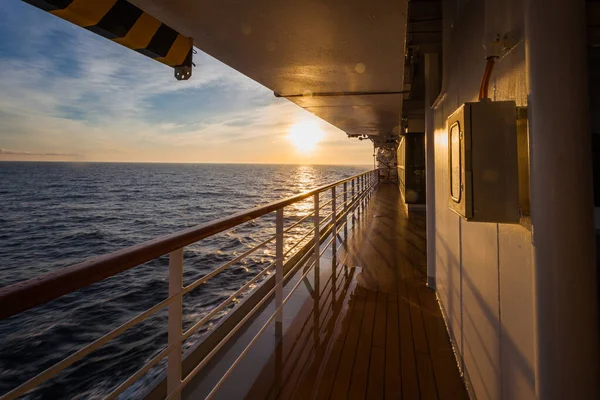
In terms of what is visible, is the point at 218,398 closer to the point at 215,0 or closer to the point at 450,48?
the point at 215,0

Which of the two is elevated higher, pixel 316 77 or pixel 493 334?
pixel 316 77

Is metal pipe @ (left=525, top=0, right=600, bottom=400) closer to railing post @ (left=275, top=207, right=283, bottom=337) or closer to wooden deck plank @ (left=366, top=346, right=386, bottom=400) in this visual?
wooden deck plank @ (left=366, top=346, right=386, bottom=400)

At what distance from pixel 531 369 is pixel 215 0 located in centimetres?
152

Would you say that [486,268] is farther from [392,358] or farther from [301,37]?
[301,37]

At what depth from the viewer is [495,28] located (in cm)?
93

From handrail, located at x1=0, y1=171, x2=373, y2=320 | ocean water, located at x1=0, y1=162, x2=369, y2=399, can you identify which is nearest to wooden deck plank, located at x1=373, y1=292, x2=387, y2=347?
ocean water, located at x1=0, y1=162, x2=369, y2=399

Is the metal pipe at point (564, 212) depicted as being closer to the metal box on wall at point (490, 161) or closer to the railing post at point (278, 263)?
the metal box on wall at point (490, 161)

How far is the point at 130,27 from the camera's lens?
134 cm

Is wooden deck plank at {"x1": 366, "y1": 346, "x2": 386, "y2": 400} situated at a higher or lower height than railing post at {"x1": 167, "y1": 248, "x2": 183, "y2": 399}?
lower

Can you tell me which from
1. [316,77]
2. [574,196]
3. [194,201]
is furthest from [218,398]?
[194,201]

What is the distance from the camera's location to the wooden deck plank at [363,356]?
142cm

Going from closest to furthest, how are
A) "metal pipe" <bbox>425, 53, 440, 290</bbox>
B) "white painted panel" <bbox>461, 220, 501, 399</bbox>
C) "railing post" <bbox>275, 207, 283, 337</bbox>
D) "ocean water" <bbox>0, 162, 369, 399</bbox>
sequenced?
"white painted panel" <bbox>461, 220, 501, 399</bbox> → "railing post" <bbox>275, 207, 283, 337</bbox> → "metal pipe" <bbox>425, 53, 440, 290</bbox> → "ocean water" <bbox>0, 162, 369, 399</bbox>

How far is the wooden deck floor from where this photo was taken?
1.42 metres

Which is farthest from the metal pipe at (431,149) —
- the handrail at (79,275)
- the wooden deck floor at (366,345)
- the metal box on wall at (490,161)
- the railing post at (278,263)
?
the handrail at (79,275)
